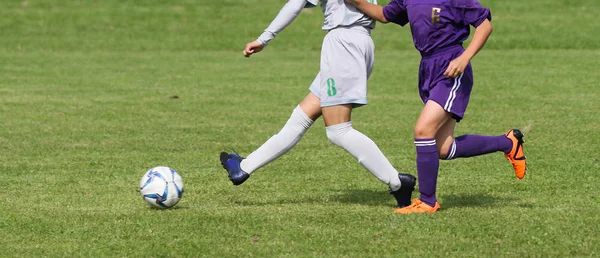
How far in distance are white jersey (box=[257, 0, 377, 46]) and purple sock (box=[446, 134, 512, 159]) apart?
3.69ft

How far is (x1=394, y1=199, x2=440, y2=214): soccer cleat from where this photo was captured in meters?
7.49

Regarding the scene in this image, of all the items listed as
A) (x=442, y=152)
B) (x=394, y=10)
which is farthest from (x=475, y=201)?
(x=394, y=10)

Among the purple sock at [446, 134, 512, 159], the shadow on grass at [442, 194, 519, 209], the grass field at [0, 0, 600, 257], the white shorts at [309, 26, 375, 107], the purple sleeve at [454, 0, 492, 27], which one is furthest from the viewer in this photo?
the shadow on grass at [442, 194, 519, 209]

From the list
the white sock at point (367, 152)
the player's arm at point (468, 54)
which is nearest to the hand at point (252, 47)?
the white sock at point (367, 152)

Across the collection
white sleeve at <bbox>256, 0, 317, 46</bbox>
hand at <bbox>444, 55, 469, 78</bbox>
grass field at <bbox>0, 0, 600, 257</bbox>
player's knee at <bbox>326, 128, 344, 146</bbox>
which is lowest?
grass field at <bbox>0, 0, 600, 257</bbox>

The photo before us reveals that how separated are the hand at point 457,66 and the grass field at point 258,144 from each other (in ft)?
3.32

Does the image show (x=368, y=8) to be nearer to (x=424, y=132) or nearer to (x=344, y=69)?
(x=344, y=69)

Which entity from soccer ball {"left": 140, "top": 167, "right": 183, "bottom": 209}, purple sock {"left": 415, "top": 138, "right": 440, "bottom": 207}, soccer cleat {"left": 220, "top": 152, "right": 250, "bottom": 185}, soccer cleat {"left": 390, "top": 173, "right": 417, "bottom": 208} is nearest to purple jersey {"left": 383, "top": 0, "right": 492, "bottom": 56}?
purple sock {"left": 415, "top": 138, "right": 440, "bottom": 207}

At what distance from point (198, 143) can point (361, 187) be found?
3.51 meters

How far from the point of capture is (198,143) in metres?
12.1

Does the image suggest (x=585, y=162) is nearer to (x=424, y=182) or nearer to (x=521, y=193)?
(x=521, y=193)

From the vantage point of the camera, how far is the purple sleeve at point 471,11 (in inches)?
288

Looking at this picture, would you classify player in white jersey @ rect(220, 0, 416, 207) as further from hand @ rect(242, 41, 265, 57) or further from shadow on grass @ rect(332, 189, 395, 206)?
shadow on grass @ rect(332, 189, 395, 206)

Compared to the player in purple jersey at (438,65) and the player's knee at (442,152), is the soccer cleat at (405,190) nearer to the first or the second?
the player in purple jersey at (438,65)
